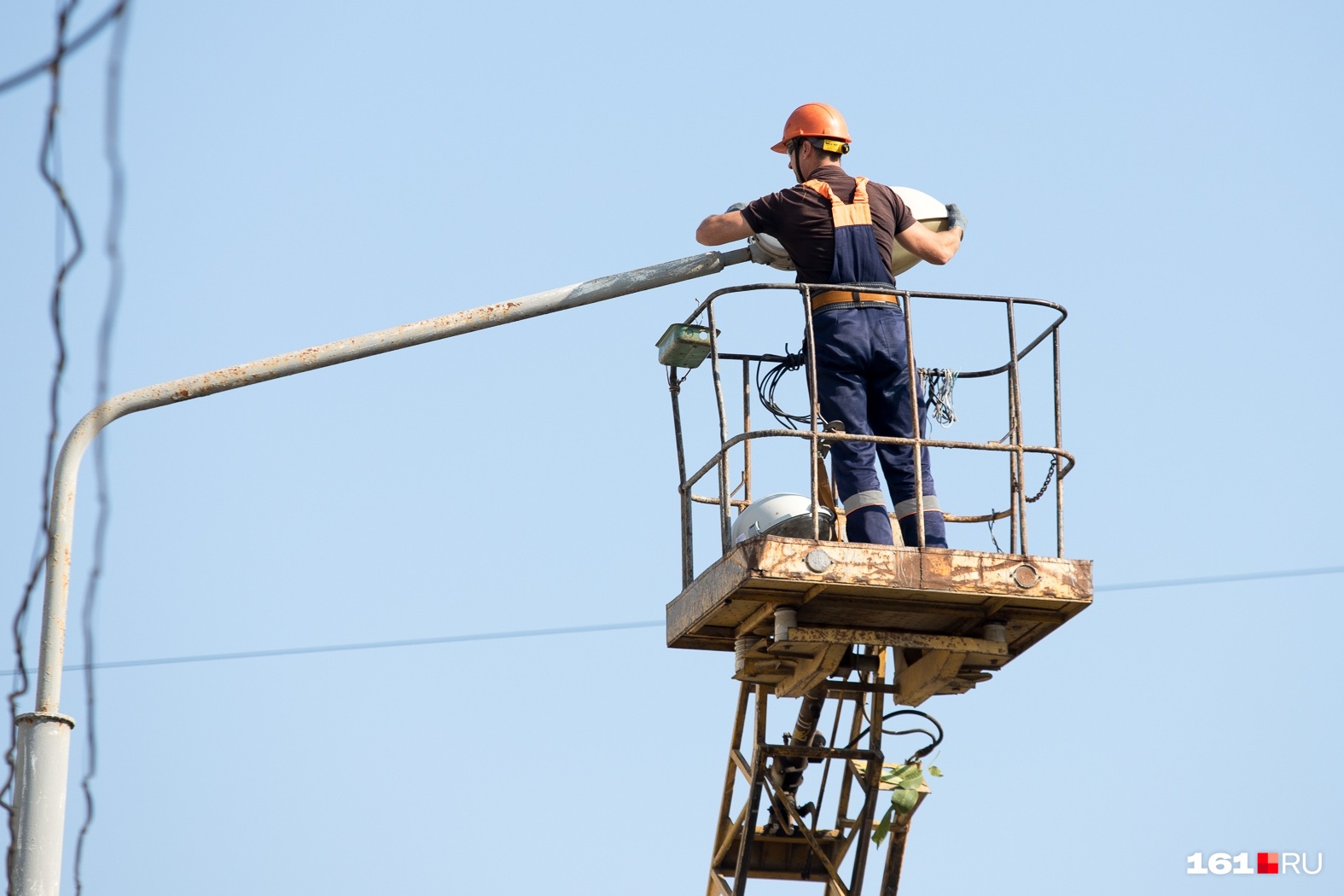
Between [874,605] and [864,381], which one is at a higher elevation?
[864,381]

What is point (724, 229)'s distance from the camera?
39.0ft

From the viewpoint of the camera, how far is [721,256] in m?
11.7

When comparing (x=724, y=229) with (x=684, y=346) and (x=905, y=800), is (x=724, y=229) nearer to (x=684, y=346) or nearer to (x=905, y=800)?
(x=684, y=346)

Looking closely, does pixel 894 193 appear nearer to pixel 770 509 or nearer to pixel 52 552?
pixel 770 509

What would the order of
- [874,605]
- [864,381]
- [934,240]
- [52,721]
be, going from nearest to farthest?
[52,721] → [874,605] → [864,381] → [934,240]

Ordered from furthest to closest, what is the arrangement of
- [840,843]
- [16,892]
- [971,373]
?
[840,843], [971,373], [16,892]

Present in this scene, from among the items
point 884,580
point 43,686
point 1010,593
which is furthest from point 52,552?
point 1010,593

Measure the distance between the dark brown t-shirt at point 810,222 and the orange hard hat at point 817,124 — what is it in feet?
1.03

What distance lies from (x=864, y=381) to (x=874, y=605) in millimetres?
1334

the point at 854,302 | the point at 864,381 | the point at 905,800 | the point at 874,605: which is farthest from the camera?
the point at 905,800

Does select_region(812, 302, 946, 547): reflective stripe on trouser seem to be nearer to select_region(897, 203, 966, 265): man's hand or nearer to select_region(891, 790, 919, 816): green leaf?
select_region(897, 203, 966, 265): man's hand

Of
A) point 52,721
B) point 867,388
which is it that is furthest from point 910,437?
point 52,721

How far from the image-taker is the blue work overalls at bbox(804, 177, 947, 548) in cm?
1136

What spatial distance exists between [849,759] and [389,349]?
17.7 ft
